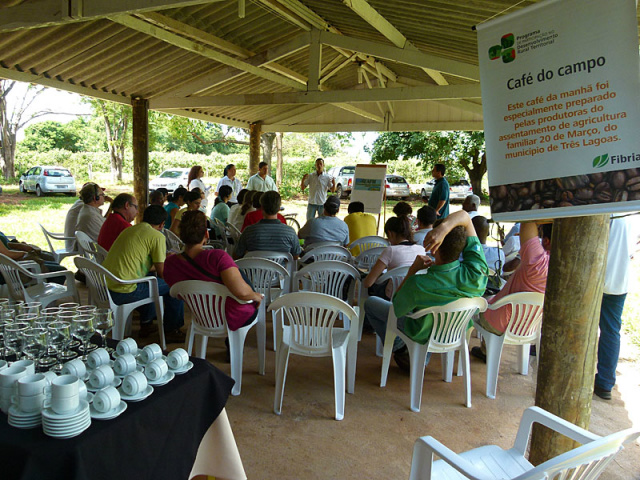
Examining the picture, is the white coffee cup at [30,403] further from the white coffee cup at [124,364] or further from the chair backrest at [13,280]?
the chair backrest at [13,280]

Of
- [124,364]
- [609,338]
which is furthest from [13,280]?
[609,338]

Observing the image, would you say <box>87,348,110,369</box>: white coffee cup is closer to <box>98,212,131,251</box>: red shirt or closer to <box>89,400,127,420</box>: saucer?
<box>89,400,127,420</box>: saucer

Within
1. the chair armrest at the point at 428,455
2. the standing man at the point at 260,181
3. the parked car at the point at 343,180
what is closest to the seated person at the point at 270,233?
the chair armrest at the point at 428,455

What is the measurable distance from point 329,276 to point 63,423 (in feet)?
9.58

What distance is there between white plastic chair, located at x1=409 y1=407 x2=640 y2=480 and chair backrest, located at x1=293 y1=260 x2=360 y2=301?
214 centimetres

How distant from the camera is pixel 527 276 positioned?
3.34 meters

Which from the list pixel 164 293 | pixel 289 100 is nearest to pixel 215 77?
pixel 289 100

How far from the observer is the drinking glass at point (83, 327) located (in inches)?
70.9

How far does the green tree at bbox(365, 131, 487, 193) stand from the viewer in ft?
61.2

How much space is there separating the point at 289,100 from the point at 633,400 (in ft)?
19.0

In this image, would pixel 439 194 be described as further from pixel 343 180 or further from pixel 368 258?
pixel 343 180

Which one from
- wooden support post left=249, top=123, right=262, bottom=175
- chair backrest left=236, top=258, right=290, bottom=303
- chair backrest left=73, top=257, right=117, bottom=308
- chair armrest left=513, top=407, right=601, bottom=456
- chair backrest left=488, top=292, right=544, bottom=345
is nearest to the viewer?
chair armrest left=513, top=407, right=601, bottom=456

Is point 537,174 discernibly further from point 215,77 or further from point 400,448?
point 215,77

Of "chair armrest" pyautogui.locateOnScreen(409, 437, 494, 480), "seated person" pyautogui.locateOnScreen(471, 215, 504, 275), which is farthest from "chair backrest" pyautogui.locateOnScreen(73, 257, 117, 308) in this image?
"seated person" pyautogui.locateOnScreen(471, 215, 504, 275)
